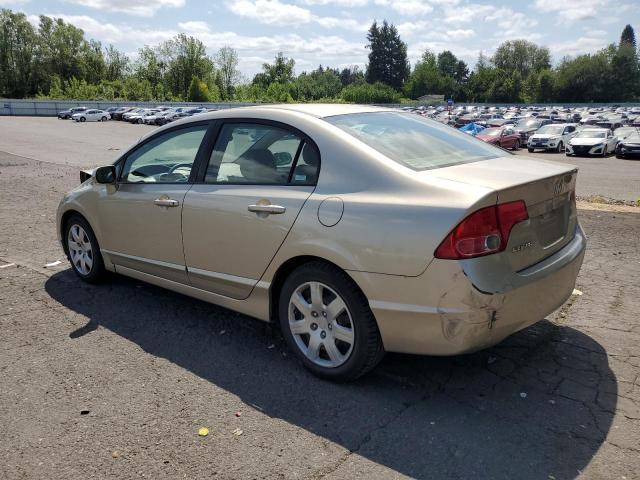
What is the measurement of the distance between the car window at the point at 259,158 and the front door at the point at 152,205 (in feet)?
0.89

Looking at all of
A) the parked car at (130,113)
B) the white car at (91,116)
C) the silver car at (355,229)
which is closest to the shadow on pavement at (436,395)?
the silver car at (355,229)

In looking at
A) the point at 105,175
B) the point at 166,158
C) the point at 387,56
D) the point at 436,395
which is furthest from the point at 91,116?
the point at 387,56

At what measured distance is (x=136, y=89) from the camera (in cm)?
8331

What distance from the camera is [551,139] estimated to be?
1067 inches

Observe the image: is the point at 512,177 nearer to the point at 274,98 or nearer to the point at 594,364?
the point at 594,364

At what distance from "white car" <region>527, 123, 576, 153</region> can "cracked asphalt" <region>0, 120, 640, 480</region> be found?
2433 cm

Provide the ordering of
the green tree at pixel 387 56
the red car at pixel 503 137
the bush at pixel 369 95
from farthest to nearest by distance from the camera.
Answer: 1. the green tree at pixel 387 56
2. the bush at pixel 369 95
3. the red car at pixel 503 137

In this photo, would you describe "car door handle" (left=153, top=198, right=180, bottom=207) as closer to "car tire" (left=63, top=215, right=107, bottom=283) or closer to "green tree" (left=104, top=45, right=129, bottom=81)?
"car tire" (left=63, top=215, right=107, bottom=283)

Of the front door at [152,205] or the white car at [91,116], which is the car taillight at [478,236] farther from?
the white car at [91,116]

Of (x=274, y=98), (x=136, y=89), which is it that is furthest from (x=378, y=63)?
(x=136, y=89)

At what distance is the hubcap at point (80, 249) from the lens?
5.23 metres

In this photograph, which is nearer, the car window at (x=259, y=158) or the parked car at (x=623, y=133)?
the car window at (x=259, y=158)

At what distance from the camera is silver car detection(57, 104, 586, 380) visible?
292 cm

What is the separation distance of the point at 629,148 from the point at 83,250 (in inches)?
998
